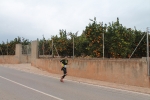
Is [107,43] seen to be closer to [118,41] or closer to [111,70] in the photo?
[118,41]

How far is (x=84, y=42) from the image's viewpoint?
25.6 metres

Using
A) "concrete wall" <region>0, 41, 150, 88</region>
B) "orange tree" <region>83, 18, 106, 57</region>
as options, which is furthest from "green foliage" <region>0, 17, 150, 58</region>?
"concrete wall" <region>0, 41, 150, 88</region>

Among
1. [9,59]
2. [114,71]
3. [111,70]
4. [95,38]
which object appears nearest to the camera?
[114,71]

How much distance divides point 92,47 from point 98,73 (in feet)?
21.6

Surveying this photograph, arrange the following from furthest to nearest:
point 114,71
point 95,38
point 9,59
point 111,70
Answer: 1. point 9,59
2. point 95,38
3. point 111,70
4. point 114,71

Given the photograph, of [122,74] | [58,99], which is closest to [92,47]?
[122,74]

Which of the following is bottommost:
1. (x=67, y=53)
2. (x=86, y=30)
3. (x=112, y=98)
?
(x=112, y=98)

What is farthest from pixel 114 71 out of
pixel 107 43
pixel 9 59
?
pixel 9 59

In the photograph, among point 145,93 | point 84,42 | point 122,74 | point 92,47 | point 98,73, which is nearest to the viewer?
point 145,93

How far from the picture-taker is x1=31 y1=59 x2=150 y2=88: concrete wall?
11.6 m

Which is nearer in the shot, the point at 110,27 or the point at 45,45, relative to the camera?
the point at 110,27

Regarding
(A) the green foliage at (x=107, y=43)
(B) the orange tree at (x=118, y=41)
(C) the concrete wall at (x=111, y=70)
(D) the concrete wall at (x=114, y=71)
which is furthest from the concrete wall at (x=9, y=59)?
(D) the concrete wall at (x=114, y=71)

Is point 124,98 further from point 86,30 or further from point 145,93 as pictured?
point 86,30

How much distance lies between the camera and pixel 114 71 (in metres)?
13.3
